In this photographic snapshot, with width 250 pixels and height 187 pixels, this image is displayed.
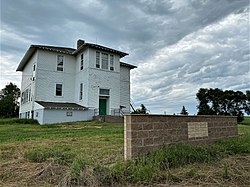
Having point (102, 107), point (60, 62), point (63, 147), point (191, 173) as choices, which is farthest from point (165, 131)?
point (60, 62)

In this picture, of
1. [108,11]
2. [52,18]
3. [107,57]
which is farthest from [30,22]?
[107,57]

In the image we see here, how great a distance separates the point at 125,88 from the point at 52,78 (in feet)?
26.6

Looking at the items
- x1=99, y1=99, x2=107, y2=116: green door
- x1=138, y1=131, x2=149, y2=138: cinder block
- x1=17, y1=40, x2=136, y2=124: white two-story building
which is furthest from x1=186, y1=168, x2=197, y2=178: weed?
x1=99, y1=99, x2=107, y2=116: green door

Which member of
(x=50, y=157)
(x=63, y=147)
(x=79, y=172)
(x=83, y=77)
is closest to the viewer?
(x=79, y=172)

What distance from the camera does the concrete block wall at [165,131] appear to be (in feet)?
14.2

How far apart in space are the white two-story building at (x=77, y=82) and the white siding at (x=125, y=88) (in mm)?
343

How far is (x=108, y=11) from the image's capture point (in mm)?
12664

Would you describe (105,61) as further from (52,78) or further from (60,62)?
(52,78)

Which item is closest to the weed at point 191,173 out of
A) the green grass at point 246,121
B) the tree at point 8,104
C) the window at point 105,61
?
the window at point 105,61

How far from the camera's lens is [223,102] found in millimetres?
30094

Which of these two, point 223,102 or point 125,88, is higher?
point 125,88

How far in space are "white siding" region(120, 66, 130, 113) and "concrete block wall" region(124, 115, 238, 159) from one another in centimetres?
1779

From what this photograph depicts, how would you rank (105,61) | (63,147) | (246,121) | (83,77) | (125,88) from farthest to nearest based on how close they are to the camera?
(246,121), (125,88), (105,61), (83,77), (63,147)

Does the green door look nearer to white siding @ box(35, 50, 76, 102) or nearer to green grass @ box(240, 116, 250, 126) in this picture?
white siding @ box(35, 50, 76, 102)
